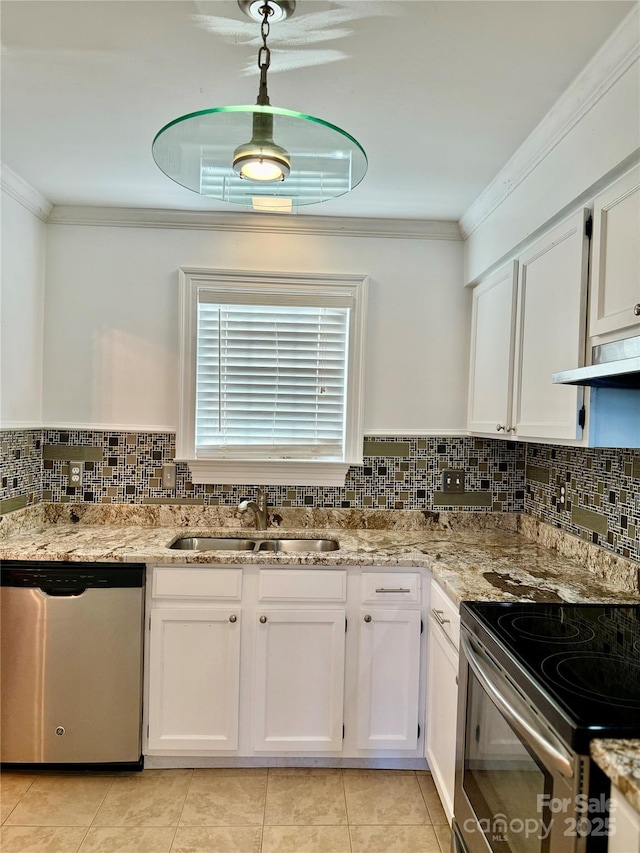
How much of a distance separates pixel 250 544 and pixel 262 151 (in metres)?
1.91

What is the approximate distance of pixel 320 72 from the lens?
1700mm

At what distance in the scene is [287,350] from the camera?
2.91 m

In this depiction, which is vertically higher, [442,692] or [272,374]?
[272,374]

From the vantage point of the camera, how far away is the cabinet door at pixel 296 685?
237 centimetres

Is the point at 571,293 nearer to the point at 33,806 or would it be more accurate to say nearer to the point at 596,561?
the point at 596,561

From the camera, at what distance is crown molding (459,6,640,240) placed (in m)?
1.46

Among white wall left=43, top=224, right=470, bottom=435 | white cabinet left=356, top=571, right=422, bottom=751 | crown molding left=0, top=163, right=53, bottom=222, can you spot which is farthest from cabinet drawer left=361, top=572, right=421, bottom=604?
crown molding left=0, top=163, right=53, bottom=222

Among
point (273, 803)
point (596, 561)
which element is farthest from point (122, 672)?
point (596, 561)

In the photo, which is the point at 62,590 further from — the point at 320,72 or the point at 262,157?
the point at 320,72

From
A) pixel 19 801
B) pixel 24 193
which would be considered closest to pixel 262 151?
pixel 24 193

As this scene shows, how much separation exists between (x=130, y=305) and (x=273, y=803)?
2386 millimetres

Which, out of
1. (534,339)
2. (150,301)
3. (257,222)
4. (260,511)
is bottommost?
(260,511)

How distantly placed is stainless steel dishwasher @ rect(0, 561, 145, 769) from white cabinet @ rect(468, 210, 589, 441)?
1722 millimetres

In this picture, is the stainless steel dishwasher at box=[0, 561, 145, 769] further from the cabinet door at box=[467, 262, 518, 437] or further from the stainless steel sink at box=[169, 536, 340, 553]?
the cabinet door at box=[467, 262, 518, 437]
